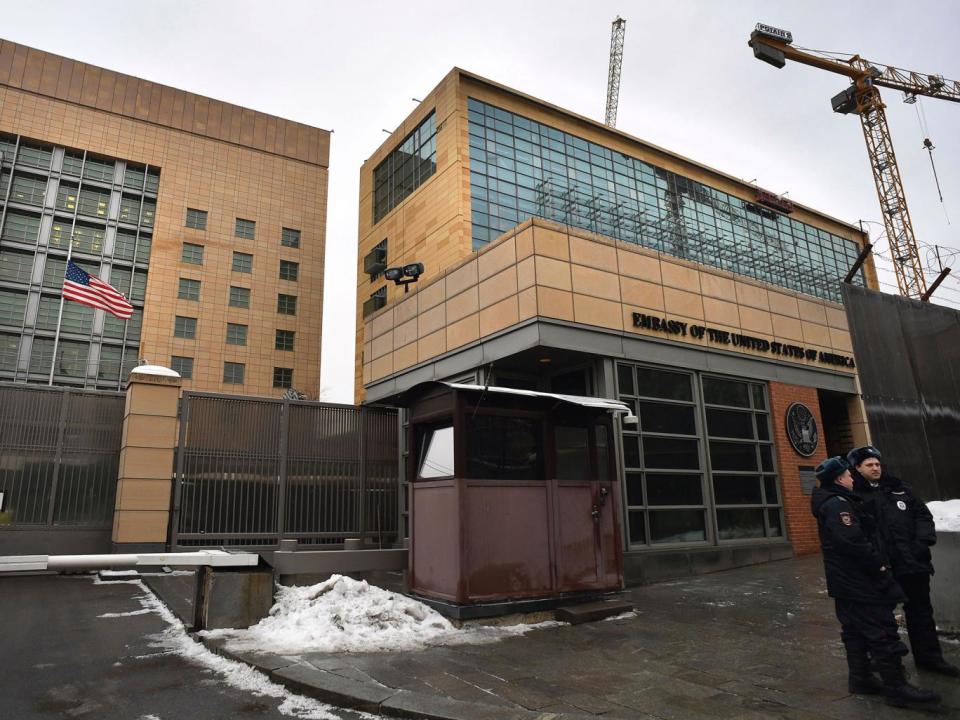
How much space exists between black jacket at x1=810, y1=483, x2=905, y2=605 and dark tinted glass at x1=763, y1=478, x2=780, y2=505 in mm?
9831

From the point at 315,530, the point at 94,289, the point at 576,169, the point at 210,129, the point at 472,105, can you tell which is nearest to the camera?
the point at 315,530

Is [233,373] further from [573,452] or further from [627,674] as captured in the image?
[627,674]

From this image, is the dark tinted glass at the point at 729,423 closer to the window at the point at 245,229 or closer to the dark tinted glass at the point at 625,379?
the dark tinted glass at the point at 625,379

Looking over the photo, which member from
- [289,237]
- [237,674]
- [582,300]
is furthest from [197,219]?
[237,674]

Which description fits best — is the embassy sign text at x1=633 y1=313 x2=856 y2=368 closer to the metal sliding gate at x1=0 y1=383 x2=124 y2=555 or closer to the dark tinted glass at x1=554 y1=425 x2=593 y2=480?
the dark tinted glass at x1=554 y1=425 x2=593 y2=480

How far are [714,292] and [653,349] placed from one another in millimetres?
2804

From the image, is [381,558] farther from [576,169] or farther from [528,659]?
[576,169]

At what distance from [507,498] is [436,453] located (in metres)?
1.22

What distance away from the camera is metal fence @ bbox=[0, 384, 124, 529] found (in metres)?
14.2

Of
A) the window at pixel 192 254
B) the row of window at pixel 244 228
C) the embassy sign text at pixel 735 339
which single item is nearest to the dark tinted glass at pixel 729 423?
the embassy sign text at pixel 735 339

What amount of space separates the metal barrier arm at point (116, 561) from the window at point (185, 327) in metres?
39.1

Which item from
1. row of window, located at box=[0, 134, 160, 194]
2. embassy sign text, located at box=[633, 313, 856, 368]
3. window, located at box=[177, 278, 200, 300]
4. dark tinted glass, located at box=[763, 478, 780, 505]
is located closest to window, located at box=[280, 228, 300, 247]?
window, located at box=[177, 278, 200, 300]

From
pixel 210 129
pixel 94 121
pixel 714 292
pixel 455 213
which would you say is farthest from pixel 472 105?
pixel 94 121

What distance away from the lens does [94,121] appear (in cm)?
4309
